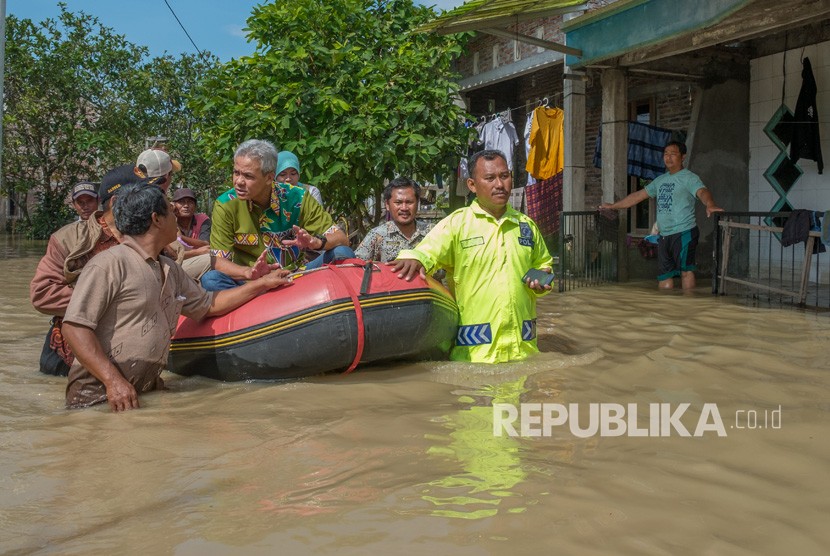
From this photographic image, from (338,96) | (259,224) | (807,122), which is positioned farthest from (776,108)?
(259,224)

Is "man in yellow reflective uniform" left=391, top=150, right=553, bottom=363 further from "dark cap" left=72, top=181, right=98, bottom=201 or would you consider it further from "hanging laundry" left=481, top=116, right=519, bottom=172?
"hanging laundry" left=481, top=116, right=519, bottom=172

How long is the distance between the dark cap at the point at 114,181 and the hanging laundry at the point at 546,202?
9244mm

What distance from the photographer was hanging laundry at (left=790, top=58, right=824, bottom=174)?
9992mm

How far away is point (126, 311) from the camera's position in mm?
4301

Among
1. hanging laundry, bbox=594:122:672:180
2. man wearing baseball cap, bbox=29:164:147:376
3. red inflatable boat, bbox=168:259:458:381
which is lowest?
red inflatable boat, bbox=168:259:458:381

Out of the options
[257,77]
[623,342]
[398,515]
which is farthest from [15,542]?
[257,77]

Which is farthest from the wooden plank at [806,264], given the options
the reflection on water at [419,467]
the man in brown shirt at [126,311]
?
the man in brown shirt at [126,311]

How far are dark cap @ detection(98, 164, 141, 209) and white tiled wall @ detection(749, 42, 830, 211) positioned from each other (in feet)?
27.4

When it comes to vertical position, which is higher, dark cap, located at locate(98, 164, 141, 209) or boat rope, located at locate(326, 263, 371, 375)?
dark cap, located at locate(98, 164, 141, 209)

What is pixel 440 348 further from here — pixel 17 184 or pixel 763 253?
pixel 17 184

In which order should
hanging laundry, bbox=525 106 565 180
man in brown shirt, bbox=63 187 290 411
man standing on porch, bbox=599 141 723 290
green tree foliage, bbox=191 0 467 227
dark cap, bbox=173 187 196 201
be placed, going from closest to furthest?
Result: 1. man in brown shirt, bbox=63 187 290 411
2. dark cap, bbox=173 187 196 201
3. man standing on porch, bbox=599 141 723 290
4. green tree foliage, bbox=191 0 467 227
5. hanging laundry, bbox=525 106 565 180

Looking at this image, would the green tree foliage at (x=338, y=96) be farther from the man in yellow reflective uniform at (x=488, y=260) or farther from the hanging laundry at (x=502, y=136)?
the man in yellow reflective uniform at (x=488, y=260)

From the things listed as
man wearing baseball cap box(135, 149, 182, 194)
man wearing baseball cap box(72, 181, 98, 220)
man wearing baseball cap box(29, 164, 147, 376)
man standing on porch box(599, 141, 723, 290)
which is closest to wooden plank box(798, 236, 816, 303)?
man standing on porch box(599, 141, 723, 290)

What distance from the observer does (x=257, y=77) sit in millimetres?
10516
